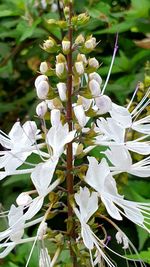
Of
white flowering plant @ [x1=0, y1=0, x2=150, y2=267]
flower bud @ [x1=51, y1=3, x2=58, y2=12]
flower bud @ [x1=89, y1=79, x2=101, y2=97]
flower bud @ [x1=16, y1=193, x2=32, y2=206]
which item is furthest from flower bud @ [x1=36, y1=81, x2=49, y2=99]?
flower bud @ [x1=51, y1=3, x2=58, y2=12]

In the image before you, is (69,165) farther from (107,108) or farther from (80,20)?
(80,20)

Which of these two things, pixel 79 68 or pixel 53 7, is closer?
pixel 79 68

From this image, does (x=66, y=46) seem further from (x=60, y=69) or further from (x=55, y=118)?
(x=55, y=118)

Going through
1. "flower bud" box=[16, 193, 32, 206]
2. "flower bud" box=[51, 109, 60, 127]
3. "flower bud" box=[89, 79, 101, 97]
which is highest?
"flower bud" box=[89, 79, 101, 97]

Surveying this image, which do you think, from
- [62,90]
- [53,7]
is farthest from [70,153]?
[53,7]

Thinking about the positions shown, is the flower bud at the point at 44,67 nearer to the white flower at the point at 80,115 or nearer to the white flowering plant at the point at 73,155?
the white flowering plant at the point at 73,155

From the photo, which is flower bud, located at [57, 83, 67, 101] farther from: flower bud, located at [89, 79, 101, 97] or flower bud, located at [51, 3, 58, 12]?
flower bud, located at [51, 3, 58, 12]

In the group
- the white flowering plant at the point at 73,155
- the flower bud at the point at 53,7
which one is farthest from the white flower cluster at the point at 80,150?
the flower bud at the point at 53,7

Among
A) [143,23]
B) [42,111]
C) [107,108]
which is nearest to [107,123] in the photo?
[107,108]
